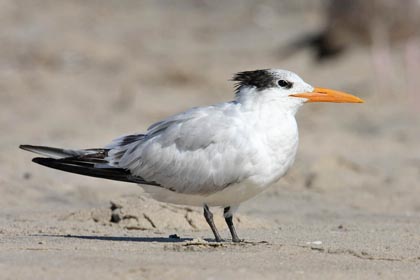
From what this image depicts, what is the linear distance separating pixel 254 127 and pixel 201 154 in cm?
35

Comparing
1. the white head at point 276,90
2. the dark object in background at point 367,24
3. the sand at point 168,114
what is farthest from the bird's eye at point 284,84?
the dark object in background at point 367,24

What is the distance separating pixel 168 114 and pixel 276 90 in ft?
27.3

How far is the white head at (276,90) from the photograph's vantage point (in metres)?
6.17

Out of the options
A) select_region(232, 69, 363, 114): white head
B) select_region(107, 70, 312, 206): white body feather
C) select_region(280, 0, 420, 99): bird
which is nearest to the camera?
select_region(107, 70, 312, 206): white body feather

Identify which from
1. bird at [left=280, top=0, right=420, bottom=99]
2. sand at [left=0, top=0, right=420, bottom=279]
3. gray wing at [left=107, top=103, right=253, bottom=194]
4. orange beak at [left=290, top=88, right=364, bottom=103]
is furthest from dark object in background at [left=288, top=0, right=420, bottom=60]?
gray wing at [left=107, top=103, right=253, bottom=194]

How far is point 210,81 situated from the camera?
55.4 ft

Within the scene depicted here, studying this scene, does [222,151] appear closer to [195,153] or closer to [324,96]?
[195,153]

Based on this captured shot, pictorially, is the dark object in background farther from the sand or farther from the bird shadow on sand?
the bird shadow on sand

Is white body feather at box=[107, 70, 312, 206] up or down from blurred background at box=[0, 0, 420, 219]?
down

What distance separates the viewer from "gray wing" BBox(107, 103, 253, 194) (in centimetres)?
595

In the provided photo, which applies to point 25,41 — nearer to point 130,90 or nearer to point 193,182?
point 130,90

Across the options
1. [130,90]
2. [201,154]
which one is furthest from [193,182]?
[130,90]

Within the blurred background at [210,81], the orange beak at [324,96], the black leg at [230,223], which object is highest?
the blurred background at [210,81]

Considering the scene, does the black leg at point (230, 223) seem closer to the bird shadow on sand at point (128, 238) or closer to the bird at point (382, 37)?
the bird shadow on sand at point (128, 238)
